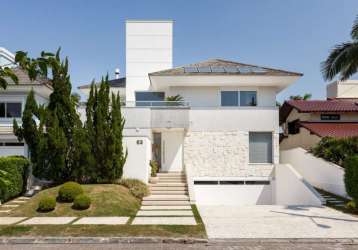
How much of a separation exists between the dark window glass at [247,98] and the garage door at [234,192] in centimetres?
550

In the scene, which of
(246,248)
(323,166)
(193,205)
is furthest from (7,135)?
(323,166)

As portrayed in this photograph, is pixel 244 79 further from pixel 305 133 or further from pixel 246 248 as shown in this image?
pixel 246 248

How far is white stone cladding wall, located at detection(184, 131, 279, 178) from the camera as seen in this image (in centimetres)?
2011

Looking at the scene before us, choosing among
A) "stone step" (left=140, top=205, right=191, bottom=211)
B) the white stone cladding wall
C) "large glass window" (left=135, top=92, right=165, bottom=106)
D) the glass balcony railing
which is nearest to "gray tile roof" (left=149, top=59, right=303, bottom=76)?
the glass balcony railing

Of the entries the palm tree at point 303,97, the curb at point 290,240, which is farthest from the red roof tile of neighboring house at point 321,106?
the curb at point 290,240

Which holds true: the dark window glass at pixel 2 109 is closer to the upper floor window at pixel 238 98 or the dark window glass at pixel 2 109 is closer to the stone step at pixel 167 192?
the stone step at pixel 167 192

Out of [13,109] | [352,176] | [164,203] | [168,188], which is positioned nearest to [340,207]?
[352,176]

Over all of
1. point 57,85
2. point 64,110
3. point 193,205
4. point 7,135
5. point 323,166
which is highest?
point 57,85

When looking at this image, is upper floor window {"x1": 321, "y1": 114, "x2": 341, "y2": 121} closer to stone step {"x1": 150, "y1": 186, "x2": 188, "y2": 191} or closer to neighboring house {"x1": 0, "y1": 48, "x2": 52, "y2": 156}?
stone step {"x1": 150, "y1": 186, "x2": 188, "y2": 191}

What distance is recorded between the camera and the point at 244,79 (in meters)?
21.2

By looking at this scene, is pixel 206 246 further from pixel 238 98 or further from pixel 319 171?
pixel 238 98

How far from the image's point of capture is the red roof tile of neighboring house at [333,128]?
68.8 ft

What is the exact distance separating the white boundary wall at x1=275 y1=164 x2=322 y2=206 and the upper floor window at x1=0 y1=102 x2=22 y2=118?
1850 cm

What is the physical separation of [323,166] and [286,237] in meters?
9.77
